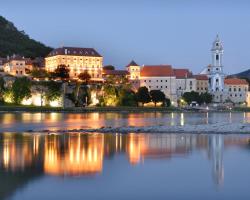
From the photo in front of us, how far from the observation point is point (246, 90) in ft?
341

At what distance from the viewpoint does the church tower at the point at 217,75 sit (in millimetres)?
100000

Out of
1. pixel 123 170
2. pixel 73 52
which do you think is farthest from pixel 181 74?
pixel 123 170

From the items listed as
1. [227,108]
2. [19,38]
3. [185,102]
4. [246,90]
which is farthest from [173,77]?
[19,38]

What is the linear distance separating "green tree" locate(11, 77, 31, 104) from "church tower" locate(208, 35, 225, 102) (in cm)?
4397

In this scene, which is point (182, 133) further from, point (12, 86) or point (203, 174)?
point (12, 86)

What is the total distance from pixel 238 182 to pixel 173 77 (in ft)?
266

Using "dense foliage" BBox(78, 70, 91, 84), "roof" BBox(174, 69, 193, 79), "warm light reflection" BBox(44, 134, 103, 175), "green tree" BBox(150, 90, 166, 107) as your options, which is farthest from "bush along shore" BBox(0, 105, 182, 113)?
"warm light reflection" BBox(44, 134, 103, 175)

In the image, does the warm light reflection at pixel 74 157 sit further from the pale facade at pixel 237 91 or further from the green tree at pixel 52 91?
the pale facade at pixel 237 91

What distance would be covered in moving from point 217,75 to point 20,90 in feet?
154

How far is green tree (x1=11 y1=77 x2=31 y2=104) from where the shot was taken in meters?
66.1

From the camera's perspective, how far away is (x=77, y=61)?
280 ft

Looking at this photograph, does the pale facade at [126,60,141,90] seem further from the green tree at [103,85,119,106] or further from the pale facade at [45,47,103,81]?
the green tree at [103,85,119,106]

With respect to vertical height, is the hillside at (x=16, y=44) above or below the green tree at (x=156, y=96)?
above

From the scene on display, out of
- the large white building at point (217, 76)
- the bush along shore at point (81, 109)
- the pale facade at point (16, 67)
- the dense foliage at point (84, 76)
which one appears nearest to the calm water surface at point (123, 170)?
the bush along shore at point (81, 109)
